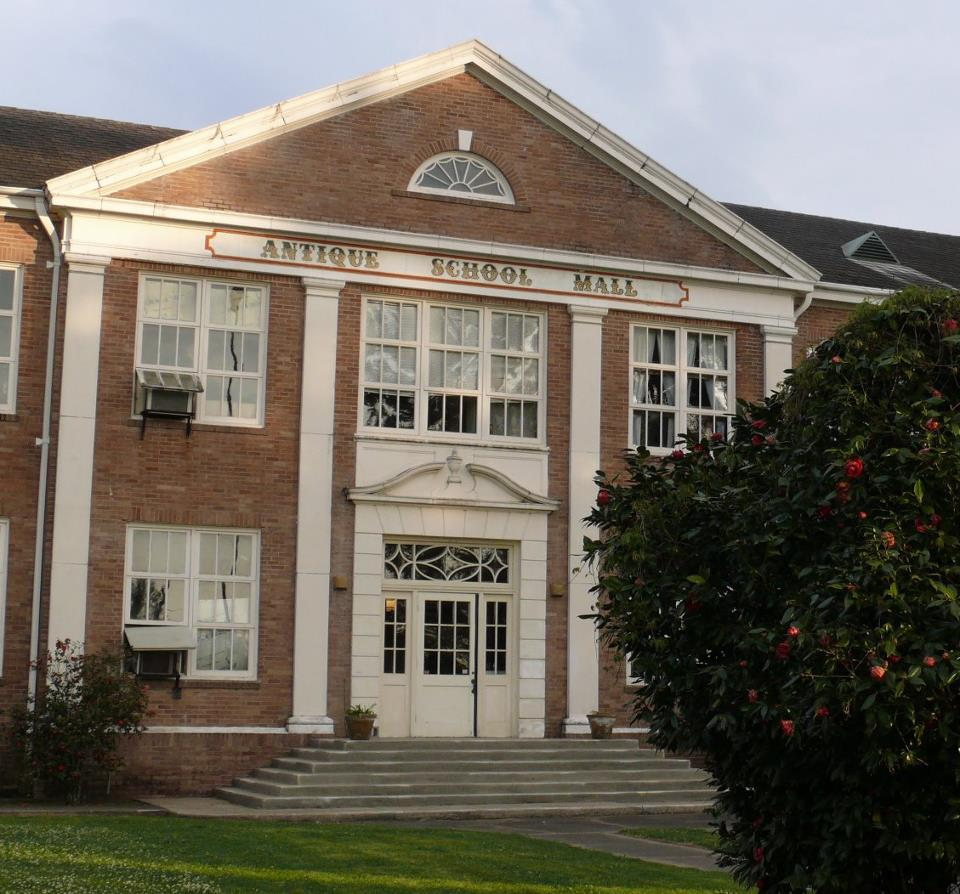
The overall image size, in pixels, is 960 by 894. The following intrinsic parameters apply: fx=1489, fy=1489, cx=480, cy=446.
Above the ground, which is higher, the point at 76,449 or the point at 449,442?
the point at 449,442

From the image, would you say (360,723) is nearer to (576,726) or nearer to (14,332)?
(576,726)

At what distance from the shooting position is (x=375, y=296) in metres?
20.6

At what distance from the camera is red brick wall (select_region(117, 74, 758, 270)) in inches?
790

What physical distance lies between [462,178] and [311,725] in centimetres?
791

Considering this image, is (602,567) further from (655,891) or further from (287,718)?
(287,718)

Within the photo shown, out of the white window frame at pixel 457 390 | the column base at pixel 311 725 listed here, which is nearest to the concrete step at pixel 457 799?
the column base at pixel 311 725

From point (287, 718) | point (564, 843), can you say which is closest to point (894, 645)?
point (564, 843)

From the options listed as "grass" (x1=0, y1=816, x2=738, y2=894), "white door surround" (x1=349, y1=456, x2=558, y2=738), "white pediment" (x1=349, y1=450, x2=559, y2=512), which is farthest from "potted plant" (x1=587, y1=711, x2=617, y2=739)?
"grass" (x1=0, y1=816, x2=738, y2=894)

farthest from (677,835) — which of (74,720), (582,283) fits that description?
(582,283)

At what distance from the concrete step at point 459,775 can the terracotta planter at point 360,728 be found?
0.88 meters

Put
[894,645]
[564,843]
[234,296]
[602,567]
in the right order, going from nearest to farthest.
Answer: [894,645] < [602,567] < [564,843] < [234,296]

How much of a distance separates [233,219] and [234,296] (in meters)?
1.03

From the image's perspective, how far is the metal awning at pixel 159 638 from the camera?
734 inches

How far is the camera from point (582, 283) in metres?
21.5
